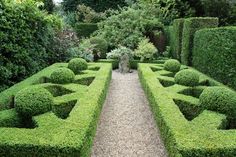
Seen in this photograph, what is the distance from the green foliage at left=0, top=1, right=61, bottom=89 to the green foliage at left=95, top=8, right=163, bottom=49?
21.7 ft

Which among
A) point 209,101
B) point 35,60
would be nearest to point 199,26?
point 35,60

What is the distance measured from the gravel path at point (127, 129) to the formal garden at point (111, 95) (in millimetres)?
19

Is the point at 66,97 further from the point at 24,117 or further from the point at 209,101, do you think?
the point at 209,101

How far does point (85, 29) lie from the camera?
23453 mm

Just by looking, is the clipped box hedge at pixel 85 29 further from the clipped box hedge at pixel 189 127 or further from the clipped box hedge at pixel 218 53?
the clipped box hedge at pixel 189 127

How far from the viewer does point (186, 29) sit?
15.8m

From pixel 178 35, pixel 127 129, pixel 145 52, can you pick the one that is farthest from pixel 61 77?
pixel 178 35

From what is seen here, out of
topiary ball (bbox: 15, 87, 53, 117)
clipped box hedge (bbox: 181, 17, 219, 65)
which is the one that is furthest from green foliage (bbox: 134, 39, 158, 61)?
topiary ball (bbox: 15, 87, 53, 117)

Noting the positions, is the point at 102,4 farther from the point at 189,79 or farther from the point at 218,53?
the point at 189,79

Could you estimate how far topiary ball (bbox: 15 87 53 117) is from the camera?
6.77 meters

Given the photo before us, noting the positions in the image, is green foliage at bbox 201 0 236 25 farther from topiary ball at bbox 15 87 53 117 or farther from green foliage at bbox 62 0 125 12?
topiary ball at bbox 15 87 53 117

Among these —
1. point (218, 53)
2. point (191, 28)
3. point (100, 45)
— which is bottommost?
point (100, 45)

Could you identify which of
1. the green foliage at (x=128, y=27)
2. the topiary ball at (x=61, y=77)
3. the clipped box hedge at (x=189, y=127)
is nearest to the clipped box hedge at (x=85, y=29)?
the green foliage at (x=128, y=27)

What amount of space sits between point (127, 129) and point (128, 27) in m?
13.6
